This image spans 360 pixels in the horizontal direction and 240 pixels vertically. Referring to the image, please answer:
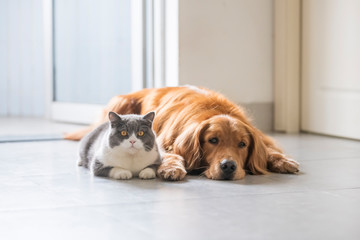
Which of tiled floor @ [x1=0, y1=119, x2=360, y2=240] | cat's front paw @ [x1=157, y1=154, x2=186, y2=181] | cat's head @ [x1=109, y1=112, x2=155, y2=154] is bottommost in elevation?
tiled floor @ [x1=0, y1=119, x2=360, y2=240]

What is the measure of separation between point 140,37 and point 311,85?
1.12 metres

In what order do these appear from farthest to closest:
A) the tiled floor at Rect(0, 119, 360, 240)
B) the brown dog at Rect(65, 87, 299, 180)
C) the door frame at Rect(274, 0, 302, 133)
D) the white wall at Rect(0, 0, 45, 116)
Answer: the white wall at Rect(0, 0, 45, 116) < the door frame at Rect(274, 0, 302, 133) < the brown dog at Rect(65, 87, 299, 180) < the tiled floor at Rect(0, 119, 360, 240)

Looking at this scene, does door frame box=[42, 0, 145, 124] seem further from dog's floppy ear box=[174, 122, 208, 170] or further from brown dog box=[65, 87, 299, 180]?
dog's floppy ear box=[174, 122, 208, 170]

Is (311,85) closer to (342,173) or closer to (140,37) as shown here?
(140,37)

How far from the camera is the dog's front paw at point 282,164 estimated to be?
9.02 ft

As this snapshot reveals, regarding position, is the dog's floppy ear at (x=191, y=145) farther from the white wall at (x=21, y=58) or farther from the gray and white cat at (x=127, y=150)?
the white wall at (x=21, y=58)

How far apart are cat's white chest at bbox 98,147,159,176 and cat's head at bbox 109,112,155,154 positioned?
26 mm

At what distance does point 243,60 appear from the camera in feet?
14.1

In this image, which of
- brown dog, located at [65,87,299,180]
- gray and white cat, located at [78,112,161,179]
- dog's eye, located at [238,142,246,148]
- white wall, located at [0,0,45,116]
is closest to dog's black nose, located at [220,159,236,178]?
brown dog, located at [65,87,299,180]

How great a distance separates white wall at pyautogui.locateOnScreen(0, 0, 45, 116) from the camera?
5613 millimetres

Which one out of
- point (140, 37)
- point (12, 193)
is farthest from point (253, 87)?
point (12, 193)

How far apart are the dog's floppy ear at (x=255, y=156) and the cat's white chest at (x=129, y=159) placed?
1.32ft

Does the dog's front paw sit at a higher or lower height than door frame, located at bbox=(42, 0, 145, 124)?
lower

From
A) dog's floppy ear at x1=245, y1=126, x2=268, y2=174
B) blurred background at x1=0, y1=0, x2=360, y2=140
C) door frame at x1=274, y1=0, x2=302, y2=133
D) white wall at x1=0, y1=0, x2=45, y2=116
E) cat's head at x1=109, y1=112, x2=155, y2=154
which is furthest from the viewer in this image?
white wall at x1=0, y1=0, x2=45, y2=116
